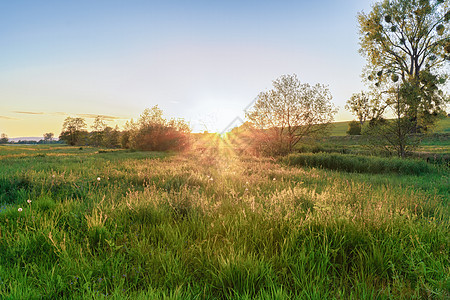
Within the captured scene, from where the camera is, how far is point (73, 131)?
109625mm

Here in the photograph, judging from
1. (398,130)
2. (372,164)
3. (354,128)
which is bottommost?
(372,164)

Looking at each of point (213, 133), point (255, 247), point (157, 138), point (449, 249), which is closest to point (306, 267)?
point (255, 247)

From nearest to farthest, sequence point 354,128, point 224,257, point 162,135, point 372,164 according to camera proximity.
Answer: point 224,257, point 372,164, point 162,135, point 354,128

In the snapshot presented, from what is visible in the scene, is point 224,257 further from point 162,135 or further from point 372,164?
point 162,135

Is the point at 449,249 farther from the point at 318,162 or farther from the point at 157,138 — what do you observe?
the point at 157,138

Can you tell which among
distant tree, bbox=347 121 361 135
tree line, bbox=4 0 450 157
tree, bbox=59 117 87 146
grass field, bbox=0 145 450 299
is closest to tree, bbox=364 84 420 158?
tree line, bbox=4 0 450 157

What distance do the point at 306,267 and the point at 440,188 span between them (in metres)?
8.97

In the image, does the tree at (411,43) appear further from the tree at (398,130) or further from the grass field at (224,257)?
the grass field at (224,257)

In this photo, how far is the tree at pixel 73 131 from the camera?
10881 cm

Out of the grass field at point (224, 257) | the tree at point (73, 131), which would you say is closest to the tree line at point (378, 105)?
the grass field at point (224, 257)

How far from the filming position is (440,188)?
26.9 ft

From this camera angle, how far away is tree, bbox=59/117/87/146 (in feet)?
357

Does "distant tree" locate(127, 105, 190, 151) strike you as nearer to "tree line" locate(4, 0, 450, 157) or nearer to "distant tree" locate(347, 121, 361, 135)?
"tree line" locate(4, 0, 450, 157)

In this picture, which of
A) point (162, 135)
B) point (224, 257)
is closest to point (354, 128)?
point (162, 135)
